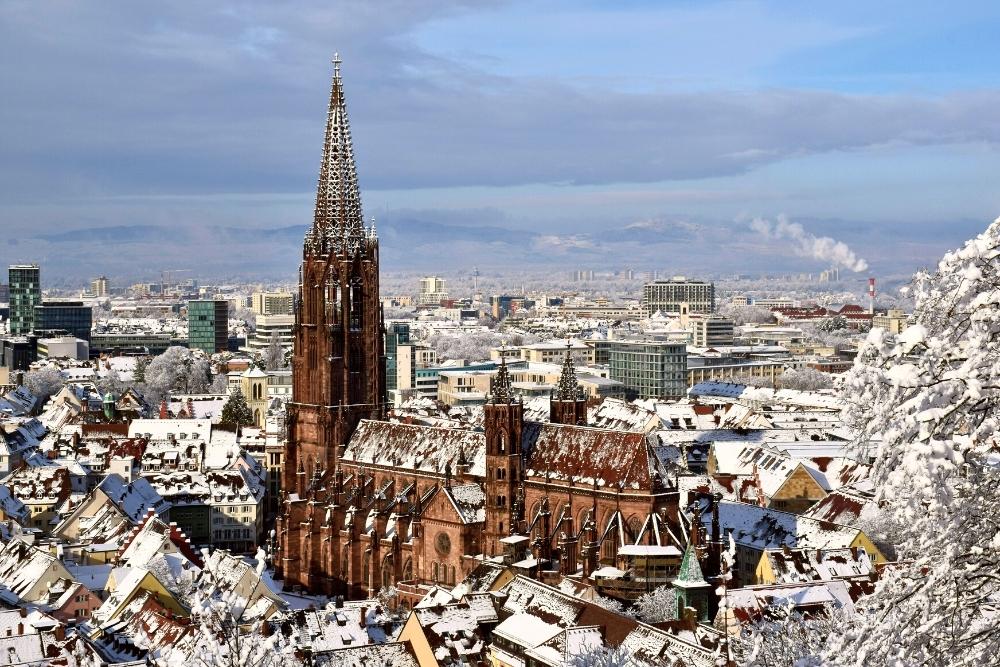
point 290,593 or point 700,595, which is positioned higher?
point 700,595

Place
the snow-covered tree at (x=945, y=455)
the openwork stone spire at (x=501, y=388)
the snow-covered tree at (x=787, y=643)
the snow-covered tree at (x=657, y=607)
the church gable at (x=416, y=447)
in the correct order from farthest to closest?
1. the church gable at (x=416, y=447)
2. the openwork stone spire at (x=501, y=388)
3. the snow-covered tree at (x=657, y=607)
4. the snow-covered tree at (x=787, y=643)
5. the snow-covered tree at (x=945, y=455)

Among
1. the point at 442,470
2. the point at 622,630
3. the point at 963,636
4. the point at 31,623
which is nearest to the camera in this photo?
the point at 963,636

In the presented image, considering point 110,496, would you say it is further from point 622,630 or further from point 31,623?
point 622,630

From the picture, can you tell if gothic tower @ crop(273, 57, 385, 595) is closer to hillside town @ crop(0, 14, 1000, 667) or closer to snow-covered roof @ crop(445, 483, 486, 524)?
hillside town @ crop(0, 14, 1000, 667)

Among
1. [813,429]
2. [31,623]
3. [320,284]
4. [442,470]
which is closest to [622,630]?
[31,623]

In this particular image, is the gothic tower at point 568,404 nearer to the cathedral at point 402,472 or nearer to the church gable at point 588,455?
the cathedral at point 402,472

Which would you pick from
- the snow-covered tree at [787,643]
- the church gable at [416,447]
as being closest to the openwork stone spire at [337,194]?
the church gable at [416,447]
